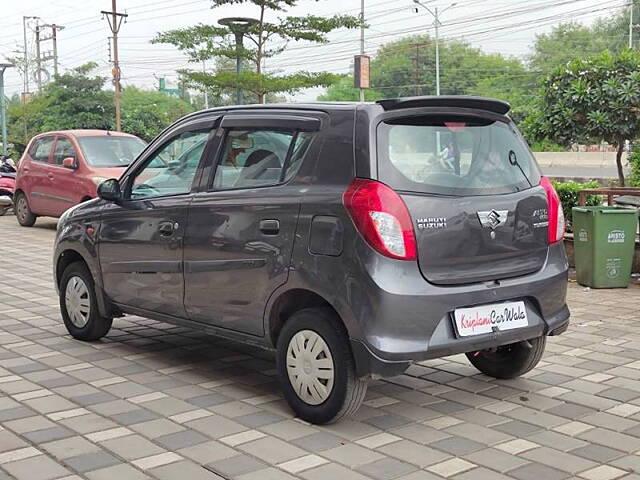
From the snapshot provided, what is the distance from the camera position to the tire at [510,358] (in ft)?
16.6

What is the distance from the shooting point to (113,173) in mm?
13594

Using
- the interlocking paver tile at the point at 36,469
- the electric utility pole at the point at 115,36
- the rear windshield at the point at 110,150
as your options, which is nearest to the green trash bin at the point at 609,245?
the interlocking paver tile at the point at 36,469

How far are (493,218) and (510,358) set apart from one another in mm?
1202

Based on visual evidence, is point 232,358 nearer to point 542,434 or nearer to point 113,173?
point 542,434

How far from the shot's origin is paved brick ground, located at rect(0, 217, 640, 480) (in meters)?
3.86

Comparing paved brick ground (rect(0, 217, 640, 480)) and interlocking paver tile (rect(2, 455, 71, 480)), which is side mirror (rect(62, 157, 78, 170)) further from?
interlocking paver tile (rect(2, 455, 71, 480))

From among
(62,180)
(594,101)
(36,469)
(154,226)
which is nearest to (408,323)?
(36,469)

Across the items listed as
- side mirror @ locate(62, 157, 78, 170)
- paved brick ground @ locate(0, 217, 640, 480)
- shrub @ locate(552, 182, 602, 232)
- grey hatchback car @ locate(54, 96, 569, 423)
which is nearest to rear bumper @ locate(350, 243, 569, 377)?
grey hatchback car @ locate(54, 96, 569, 423)

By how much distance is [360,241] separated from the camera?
13.5 feet

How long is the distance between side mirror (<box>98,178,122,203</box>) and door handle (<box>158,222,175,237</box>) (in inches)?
25.1

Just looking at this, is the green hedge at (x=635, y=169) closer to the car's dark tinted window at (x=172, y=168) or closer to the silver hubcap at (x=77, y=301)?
A: the car's dark tinted window at (x=172, y=168)

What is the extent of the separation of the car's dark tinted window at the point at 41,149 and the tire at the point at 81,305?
898 cm

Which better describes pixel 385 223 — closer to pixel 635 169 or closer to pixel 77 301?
pixel 77 301

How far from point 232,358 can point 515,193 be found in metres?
2.40
